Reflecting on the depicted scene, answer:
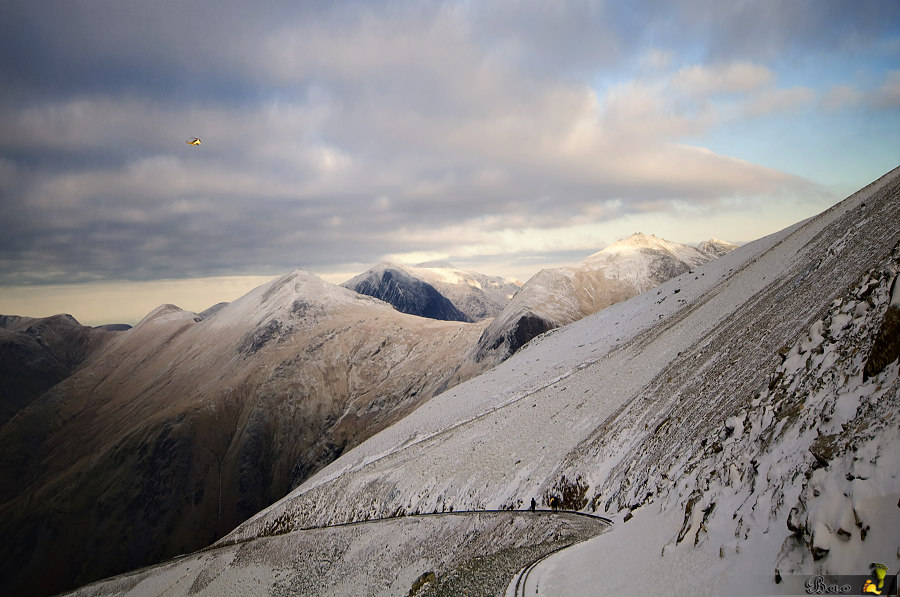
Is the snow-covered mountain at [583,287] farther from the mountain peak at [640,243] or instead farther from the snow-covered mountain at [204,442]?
the snow-covered mountain at [204,442]

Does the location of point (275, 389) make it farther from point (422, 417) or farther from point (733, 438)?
point (733, 438)

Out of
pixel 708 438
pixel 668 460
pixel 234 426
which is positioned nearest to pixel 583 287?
pixel 234 426

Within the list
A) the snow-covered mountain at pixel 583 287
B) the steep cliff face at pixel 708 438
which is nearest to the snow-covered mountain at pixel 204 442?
the snow-covered mountain at pixel 583 287

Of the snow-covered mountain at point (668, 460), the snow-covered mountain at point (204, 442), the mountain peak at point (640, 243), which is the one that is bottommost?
the snow-covered mountain at point (204, 442)

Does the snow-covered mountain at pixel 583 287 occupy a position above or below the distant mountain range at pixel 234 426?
above

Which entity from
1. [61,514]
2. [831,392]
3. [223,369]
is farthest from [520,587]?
[223,369]

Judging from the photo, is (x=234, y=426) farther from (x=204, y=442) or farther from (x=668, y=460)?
(x=668, y=460)

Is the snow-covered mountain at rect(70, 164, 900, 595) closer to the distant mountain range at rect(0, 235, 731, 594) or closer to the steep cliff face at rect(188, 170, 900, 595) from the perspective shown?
the steep cliff face at rect(188, 170, 900, 595)
